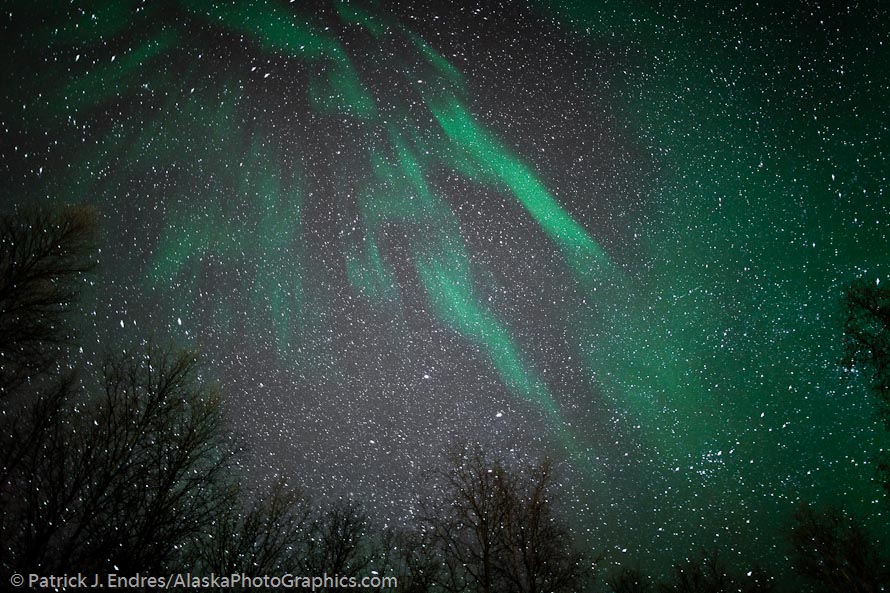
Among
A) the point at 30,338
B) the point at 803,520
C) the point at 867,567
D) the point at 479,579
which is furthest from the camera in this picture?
the point at 803,520

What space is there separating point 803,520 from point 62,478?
23275 millimetres

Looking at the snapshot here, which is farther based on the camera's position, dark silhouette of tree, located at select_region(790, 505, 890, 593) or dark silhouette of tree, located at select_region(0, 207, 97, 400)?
dark silhouette of tree, located at select_region(790, 505, 890, 593)

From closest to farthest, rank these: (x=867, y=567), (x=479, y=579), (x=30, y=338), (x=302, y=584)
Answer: (x=30, y=338) → (x=479, y=579) → (x=302, y=584) → (x=867, y=567)

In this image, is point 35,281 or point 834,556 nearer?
point 35,281

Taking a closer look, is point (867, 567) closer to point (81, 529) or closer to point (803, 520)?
point (803, 520)

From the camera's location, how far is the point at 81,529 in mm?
6988

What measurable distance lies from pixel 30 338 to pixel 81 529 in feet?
11.0

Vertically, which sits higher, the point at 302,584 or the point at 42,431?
the point at 42,431

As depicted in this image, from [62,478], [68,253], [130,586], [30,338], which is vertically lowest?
[130,586]

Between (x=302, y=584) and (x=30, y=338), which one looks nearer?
(x=30, y=338)

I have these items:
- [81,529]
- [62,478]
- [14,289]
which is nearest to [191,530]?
[81,529]

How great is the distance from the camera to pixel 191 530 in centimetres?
800

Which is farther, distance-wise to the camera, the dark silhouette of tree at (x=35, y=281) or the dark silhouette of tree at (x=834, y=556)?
the dark silhouette of tree at (x=834, y=556)

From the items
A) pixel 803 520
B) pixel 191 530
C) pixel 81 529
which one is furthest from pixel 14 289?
pixel 803 520
